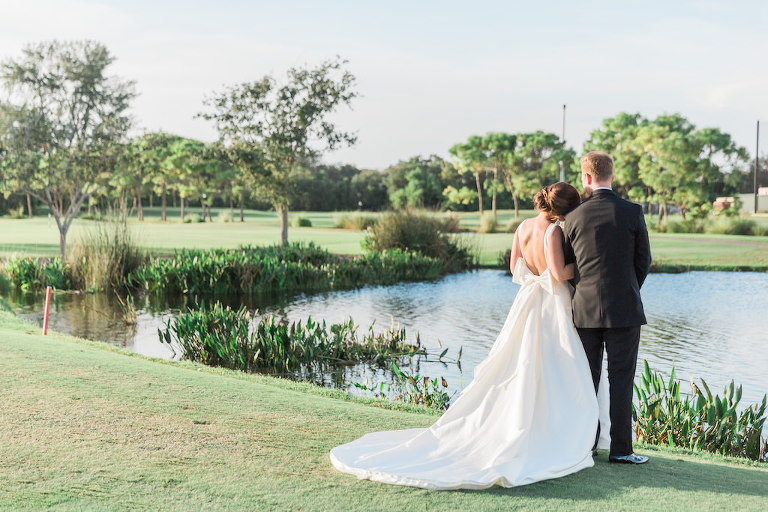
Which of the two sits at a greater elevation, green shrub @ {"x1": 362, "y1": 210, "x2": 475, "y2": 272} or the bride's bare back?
the bride's bare back

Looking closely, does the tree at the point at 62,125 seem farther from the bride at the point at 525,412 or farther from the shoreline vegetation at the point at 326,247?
the bride at the point at 525,412

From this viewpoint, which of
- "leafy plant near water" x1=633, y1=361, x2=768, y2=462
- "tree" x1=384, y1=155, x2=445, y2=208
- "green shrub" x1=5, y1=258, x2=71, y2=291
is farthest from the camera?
"tree" x1=384, y1=155, x2=445, y2=208

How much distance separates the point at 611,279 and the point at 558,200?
22.9 inches

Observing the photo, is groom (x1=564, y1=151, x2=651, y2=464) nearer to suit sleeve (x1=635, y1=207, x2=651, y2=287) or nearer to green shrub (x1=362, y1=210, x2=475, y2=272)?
suit sleeve (x1=635, y1=207, x2=651, y2=287)

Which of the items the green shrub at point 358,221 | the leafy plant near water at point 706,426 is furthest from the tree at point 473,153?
the leafy plant near water at point 706,426

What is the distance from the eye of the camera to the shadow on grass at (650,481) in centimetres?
387

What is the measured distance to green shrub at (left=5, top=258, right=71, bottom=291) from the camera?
17.0 metres

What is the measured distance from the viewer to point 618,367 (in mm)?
4492

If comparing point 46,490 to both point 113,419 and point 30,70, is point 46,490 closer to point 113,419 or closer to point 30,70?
point 113,419

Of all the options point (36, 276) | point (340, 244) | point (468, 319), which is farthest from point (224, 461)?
point (340, 244)

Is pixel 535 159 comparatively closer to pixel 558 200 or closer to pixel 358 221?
pixel 358 221

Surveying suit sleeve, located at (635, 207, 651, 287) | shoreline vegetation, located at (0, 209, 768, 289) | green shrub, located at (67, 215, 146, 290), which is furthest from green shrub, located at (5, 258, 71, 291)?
suit sleeve, located at (635, 207, 651, 287)

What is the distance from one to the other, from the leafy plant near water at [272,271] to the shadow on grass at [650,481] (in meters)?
13.2

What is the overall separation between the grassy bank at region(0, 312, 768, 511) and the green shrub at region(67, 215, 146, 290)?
35.0ft
